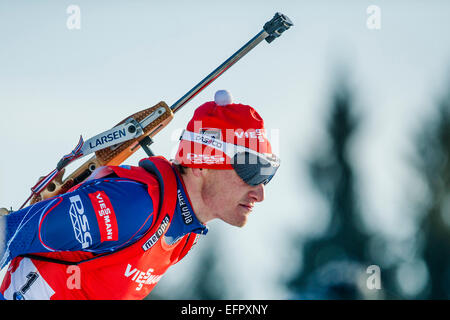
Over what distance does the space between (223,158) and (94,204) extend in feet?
4.76

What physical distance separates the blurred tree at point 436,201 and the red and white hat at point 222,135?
1700 cm

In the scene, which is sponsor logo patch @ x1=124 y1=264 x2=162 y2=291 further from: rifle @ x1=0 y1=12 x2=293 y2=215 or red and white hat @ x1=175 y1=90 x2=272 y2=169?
rifle @ x1=0 y1=12 x2=293 y2=215

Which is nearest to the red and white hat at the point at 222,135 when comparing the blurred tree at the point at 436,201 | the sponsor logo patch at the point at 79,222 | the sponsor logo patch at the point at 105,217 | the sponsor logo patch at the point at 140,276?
the sponsor logo patch at the point at 140,276

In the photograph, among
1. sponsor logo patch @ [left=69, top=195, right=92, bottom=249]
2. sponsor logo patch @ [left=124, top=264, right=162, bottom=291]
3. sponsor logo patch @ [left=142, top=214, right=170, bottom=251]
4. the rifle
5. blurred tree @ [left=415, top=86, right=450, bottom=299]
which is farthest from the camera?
blurred tree @ [left=415, top=86, right=450, bottom=299]

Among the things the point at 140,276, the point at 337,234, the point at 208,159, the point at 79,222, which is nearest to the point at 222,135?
the point at 208,159

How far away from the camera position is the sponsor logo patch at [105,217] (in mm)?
7496

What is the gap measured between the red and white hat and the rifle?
0.38 m

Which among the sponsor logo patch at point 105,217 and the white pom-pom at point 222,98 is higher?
the white pom-pom at point 222,98

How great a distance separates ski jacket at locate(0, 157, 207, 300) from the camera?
24.4ft

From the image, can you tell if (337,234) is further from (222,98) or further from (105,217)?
(105,217)

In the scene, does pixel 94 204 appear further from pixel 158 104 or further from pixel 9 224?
pixel 158 104

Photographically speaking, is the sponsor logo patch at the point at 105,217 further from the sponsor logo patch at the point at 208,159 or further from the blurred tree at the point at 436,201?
the blurred tree at the point at 436,201

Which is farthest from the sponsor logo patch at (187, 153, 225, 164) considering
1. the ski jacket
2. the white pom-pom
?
the white pom-pom
